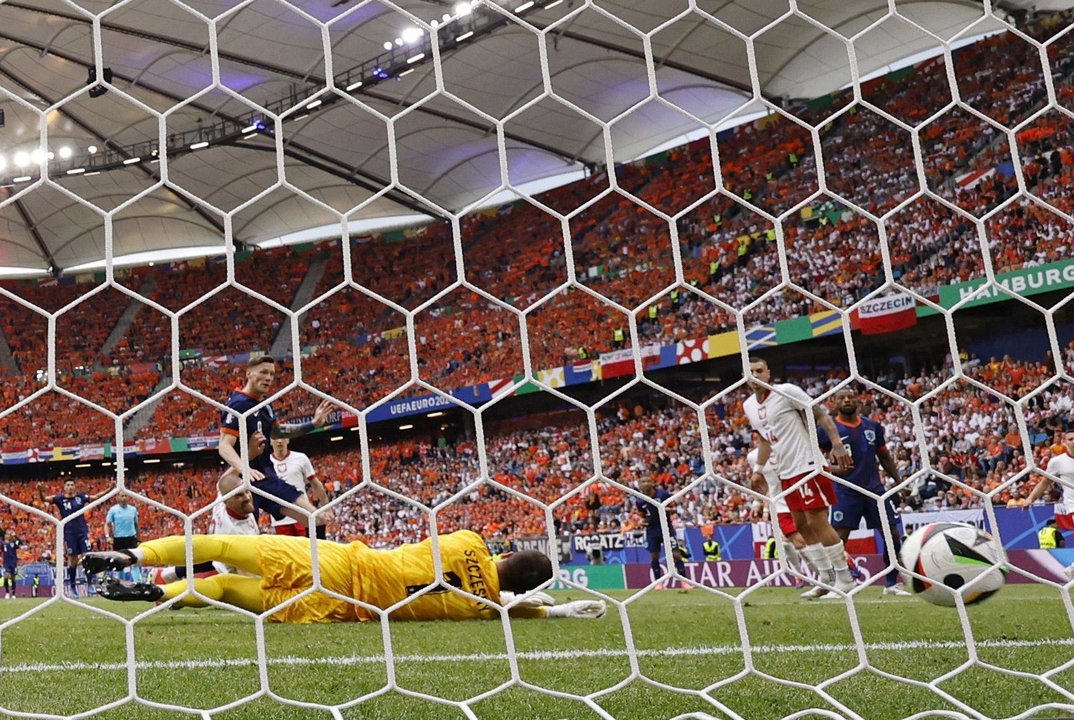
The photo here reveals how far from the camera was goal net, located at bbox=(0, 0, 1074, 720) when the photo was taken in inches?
176

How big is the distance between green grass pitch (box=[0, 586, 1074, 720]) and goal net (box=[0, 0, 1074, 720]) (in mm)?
54

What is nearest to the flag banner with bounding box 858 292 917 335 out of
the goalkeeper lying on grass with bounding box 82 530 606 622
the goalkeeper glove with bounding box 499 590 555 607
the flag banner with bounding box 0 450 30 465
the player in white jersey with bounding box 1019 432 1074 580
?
the player in white jersey with bounding box 1019 432 1074 580

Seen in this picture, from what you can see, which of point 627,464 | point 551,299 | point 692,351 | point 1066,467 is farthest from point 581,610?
point 692,351

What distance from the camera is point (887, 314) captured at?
976 centimetres

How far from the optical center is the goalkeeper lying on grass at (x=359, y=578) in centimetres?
302

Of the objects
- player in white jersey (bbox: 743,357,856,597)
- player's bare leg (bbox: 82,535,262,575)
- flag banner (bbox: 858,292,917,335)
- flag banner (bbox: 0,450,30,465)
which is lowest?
flag banner (bbox: 0,450,30,465)

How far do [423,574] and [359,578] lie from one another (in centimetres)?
22

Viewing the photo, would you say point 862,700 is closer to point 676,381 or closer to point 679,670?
point 679,670

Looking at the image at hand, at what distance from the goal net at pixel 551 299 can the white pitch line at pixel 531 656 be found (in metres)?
0.09

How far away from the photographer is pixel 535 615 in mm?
3324

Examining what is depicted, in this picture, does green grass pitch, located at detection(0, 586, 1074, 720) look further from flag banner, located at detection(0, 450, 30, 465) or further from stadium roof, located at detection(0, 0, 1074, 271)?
flag banner, located at detection(0, 450, 30, 465)

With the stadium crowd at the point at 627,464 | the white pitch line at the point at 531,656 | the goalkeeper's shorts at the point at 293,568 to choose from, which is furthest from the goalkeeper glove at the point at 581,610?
the stadium crowd at the point at 627,464

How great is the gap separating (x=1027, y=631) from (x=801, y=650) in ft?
2.48

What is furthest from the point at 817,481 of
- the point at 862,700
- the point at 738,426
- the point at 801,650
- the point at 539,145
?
the point at 539,145
